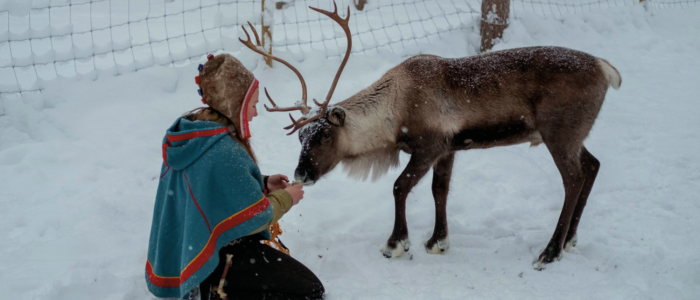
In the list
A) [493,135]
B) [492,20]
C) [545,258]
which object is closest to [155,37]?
[492,20]

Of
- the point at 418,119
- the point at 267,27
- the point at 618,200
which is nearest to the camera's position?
the point at 418,119

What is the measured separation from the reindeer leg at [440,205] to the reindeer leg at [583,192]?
789mm

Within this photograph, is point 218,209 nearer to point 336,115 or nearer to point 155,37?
point 336,115

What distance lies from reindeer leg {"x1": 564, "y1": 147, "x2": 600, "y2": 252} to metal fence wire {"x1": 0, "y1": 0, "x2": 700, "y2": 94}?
3.26 metres

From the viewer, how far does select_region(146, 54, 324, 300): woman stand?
1925mm

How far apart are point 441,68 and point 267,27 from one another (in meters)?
2.64

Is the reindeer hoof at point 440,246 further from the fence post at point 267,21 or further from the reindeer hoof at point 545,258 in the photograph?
the fence post at point 267,21

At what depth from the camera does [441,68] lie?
3.25 metres

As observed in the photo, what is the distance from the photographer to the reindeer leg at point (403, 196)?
10.1 feet

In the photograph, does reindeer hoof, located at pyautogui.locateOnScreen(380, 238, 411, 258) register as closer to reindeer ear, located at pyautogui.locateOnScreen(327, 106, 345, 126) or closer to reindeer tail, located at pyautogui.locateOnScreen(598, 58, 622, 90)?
reindeer ear, located at pyautogui.locateOnScreen(327, 106, 345, 126)

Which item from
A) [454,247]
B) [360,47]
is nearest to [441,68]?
[454,247]

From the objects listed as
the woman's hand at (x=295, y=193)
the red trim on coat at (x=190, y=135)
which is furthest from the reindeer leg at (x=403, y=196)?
the red trim on coat at (x=190, y=135)

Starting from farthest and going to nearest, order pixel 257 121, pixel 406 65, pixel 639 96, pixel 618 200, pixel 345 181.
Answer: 1. pixel 639 96
2. pixel 257 121
3. pixel 345 181
4. pixel 618 200
5. pixel 406 65

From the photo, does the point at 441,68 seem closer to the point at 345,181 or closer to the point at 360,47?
the point at 345,181
